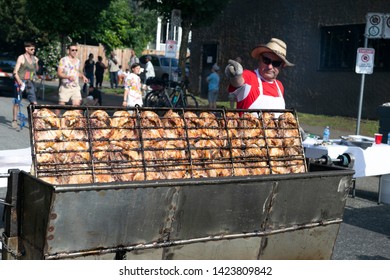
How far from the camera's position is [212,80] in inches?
893

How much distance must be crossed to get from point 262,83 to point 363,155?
242cm

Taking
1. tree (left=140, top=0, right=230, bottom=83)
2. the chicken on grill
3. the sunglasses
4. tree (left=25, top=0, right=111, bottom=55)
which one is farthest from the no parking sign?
tree (left=25, top=0, right=111, bottom=55)

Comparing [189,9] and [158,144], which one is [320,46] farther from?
[158,144]

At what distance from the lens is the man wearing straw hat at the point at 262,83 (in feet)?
21.1

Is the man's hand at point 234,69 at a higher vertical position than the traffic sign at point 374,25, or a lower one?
lower

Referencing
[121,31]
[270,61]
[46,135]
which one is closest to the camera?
[46,135]

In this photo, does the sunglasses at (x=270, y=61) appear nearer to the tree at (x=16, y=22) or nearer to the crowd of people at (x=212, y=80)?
the crowd of people at (x=212, y=80)

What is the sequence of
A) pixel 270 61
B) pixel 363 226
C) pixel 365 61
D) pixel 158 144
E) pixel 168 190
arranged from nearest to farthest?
pixel 168 190, pixel 158 144, pixel 270 61, pixel 363 226, pixel 365 61

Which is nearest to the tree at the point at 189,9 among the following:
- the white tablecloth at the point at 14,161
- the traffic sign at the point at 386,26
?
the traffic sign at the point at 386,26

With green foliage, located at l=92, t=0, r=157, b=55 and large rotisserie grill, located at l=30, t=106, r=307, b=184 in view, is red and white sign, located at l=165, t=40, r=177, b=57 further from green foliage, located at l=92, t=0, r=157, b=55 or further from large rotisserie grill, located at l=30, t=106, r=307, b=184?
green foliage, located at l=92, t=0, r=157, b=55

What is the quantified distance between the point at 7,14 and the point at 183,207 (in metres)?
40.4

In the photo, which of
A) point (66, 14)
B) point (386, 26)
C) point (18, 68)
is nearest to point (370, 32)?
point (386, 26)

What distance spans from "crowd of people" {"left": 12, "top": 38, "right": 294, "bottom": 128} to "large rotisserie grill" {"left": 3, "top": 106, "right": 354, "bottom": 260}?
3.79 feet

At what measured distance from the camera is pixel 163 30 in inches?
2574
